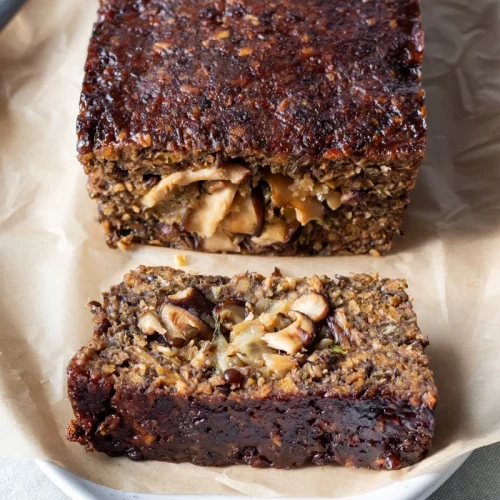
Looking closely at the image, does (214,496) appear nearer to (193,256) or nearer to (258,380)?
(258,380)

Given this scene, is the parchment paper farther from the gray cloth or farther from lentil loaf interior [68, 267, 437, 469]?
the gray cloth

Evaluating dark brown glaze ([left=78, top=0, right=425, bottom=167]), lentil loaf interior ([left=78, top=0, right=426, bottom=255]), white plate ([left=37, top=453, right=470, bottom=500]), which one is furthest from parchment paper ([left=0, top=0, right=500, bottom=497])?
dark brown glaze ([left=78, top=0, right=425, bottom=167])

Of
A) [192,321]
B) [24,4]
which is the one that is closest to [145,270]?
[192,321]

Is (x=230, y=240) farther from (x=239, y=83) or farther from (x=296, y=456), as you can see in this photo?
(x=296, y=456)

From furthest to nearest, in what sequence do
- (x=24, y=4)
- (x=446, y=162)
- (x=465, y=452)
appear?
1. (x=24, y=4)
2. (x=446, y=162)
3. (x=465, y=452)

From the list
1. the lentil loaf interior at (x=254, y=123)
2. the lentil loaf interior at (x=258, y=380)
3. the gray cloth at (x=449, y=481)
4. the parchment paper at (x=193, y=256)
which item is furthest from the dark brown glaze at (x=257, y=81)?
the gray cloth at (x=449, y=481)

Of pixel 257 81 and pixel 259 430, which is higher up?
pixel 257 81

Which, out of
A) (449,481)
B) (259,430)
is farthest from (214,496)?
(449,481)
